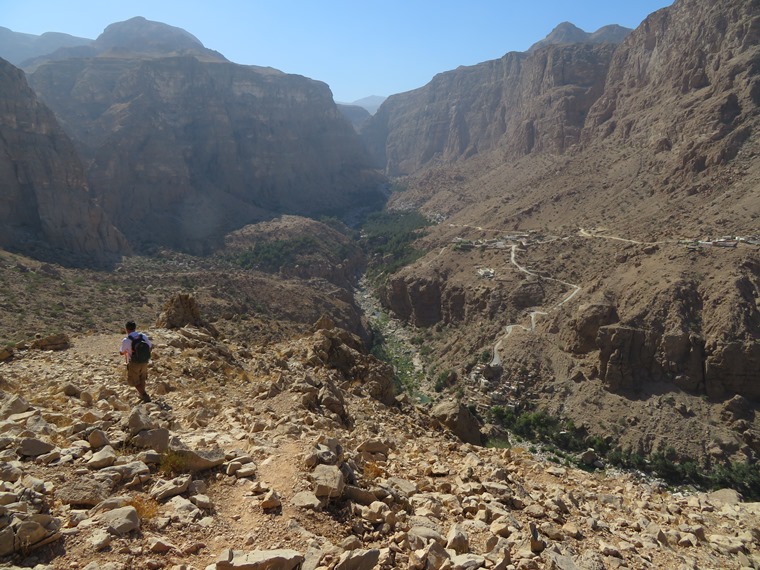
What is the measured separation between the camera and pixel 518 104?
153625mm

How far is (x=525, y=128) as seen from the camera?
5069 inches

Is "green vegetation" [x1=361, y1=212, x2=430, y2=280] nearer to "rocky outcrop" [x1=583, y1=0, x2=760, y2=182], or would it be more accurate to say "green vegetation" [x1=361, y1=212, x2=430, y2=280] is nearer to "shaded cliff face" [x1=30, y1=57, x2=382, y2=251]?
"shaded cliff face" [x1=30, y1=57, x2=382, y2=251]

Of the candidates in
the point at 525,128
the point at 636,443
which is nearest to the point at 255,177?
the point at 525,128

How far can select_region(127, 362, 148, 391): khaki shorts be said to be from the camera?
1135 cm

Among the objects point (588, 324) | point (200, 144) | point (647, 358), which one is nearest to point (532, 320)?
point (588, 324)

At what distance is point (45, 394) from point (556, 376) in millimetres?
39875

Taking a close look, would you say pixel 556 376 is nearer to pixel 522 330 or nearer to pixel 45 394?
pixel 522 330

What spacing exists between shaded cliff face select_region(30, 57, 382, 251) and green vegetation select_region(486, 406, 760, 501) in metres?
69.4

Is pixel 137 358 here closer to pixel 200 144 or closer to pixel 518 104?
pixel 200 144

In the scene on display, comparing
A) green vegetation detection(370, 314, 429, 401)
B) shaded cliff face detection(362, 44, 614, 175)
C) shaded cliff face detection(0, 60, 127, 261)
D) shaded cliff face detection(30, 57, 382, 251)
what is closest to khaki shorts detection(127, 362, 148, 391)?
green vegetation detection(370, 314, 429, 401)

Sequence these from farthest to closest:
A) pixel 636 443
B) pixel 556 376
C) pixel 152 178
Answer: pixel 152 178
pixel 556 376
pixel 636 443

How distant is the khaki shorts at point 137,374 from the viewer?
37.2 ft

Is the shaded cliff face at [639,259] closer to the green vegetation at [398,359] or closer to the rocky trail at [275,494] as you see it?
the green vegetation at [398,359]

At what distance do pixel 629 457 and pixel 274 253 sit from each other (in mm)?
63468
